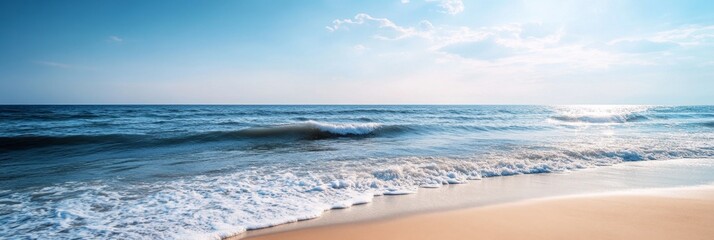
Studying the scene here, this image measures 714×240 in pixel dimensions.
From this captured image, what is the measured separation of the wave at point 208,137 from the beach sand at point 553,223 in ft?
36.3

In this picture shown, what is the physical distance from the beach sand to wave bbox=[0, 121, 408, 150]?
11.1m

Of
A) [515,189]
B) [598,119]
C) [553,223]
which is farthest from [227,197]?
[598,119]

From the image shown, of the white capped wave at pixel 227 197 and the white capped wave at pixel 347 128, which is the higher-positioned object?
the white capped wave at pixel 347 128

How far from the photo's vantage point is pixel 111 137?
1323 cm

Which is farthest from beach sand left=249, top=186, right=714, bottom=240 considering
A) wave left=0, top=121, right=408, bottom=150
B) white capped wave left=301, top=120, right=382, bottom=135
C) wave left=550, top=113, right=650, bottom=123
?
wave left=550, top=113, right=650, bottom=123

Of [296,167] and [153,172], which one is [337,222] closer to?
[296,167]

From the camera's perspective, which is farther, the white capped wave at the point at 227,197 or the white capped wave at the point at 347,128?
the white capped wave at the point at 347,128

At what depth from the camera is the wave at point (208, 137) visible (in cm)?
1205

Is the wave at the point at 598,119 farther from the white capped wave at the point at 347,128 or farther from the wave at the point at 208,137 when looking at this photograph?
the white capped wave at the point at 347,128

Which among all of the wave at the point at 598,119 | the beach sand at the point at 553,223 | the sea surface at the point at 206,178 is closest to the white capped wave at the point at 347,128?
the sea surface at the point at 206,178

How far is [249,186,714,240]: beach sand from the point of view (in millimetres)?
3629

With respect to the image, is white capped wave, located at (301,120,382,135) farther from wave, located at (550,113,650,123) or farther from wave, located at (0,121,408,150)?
wave, located at (550,113,650,123)

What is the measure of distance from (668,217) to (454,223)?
2796 millimetres

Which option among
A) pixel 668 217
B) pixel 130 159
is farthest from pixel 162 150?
pixel 668 217
